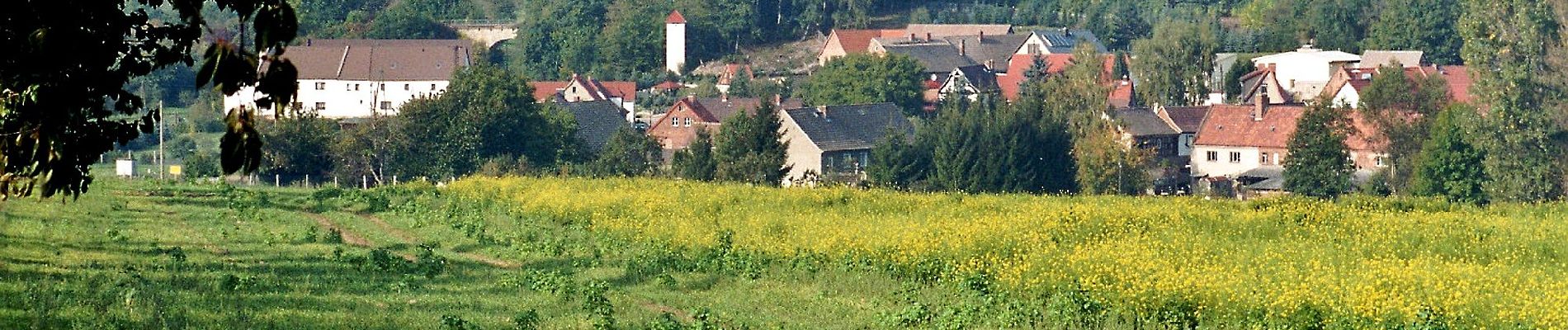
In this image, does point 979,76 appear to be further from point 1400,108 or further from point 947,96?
point 1400,108

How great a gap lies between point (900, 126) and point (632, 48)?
115ft

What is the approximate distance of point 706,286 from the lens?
18734 millimetres

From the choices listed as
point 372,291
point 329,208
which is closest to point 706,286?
point 372,291

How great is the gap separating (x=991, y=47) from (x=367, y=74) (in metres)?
38.9

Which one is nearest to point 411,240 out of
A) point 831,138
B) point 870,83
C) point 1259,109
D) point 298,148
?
point 298,148

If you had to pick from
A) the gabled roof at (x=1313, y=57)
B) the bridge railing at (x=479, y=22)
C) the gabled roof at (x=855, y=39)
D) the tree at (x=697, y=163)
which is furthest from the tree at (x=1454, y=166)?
the bridge railing at (x=479, y=22)

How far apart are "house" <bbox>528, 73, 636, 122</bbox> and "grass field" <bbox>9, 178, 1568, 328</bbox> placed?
2504 inches

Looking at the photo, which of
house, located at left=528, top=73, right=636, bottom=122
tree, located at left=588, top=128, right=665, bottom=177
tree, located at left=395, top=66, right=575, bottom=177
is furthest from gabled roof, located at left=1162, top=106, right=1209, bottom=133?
tree, located at left=395, top=66, right=575, bottom=177

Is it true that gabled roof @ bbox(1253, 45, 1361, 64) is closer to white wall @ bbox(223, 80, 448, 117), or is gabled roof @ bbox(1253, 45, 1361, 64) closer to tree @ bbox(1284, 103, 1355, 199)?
tree @ bbox(1284, 103, 1355, 199)

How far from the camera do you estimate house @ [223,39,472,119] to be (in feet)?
300

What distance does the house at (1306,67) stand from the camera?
308 feet

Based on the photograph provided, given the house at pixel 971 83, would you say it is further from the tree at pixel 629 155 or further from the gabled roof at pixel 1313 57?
the tree at pixel 629 155

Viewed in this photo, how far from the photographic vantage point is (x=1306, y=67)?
314 ft

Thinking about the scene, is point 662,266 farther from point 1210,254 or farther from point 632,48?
point 632,48
